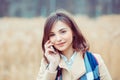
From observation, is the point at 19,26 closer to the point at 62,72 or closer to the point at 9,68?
the point at 9,68

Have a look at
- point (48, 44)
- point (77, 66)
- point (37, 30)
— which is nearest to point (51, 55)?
point (48, 44)

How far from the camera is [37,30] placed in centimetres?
397

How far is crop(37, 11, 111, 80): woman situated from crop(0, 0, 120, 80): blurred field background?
6.06 feet

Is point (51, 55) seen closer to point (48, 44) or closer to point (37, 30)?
point (48, 44)

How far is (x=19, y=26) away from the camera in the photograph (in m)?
4.03

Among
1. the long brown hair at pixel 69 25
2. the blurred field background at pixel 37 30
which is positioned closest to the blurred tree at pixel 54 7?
the blurred field background at pixel 37 30

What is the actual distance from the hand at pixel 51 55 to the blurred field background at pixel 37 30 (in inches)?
73.6

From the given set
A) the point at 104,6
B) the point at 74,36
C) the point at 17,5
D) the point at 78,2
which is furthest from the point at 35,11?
the point at 74,36

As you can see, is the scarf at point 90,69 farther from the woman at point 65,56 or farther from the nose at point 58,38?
the nose at point 58,38

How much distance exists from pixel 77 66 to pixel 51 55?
7.0 inches

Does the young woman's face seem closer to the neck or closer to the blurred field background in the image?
the neck

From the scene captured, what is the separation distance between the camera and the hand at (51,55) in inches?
80.0

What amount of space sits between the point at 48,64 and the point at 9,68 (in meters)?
2.00

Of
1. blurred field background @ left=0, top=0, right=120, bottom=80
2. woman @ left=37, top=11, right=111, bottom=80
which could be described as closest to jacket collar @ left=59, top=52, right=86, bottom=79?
woman @ left=37, top=11, right=111, bottom=80
